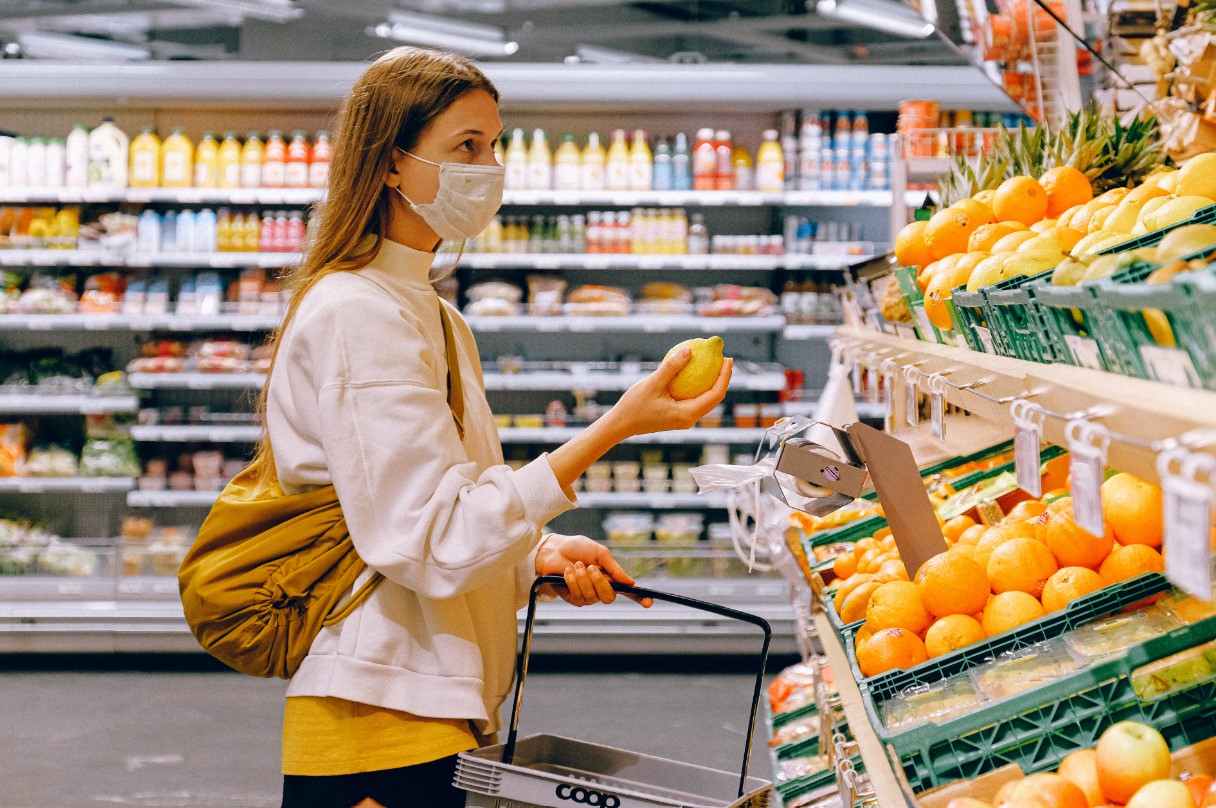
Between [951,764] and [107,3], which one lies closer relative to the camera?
[951,764]

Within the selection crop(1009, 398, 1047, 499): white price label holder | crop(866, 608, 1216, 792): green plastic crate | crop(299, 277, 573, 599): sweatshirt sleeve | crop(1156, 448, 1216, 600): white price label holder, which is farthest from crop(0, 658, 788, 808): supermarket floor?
crop(1156, 448, 1216, 600): white price label holder

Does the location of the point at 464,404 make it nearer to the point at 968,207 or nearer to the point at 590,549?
the point at 590,549

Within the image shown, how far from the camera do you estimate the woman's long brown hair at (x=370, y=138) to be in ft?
4.95

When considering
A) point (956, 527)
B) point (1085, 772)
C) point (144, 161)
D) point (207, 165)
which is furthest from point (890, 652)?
point (144, 161)

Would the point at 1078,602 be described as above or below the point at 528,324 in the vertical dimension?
above

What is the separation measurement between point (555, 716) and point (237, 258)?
251 centimetres

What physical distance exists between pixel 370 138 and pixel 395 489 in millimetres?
502

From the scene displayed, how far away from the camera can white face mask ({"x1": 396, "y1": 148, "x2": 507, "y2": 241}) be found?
1553 millimetres

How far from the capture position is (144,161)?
509cm

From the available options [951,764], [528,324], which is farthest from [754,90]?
[951,764]

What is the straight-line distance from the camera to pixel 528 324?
5027 mm

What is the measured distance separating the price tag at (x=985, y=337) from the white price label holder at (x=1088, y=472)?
0.54 m

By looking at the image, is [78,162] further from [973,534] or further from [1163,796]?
[1163,796]

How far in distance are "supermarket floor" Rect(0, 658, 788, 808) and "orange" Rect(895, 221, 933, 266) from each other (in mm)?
2147
